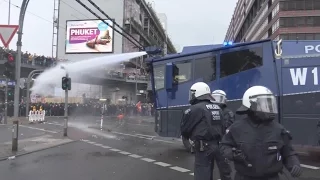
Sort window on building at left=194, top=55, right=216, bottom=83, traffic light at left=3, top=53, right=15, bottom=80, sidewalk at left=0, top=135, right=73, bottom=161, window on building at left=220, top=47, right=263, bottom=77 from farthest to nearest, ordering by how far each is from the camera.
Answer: traffic light at left=3, top=53, right=15, bottom=80
window on building at left=194, top=55, right=216, bottom=83
sidewalk at left=0, top=135, right=73, bottom=161
window on building at left=220, top=47, right=263, bottom=77

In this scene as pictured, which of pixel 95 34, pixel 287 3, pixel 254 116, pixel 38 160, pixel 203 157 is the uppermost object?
pixel 287 3

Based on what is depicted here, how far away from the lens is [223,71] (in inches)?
481

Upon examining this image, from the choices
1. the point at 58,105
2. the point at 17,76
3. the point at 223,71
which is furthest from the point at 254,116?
the point at 58,105

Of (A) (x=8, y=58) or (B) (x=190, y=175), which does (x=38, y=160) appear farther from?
(B) (x=190, y=175)

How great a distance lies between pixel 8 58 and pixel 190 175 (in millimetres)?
7977

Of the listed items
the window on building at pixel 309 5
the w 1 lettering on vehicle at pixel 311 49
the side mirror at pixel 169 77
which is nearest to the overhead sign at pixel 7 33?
the side mirror at pixel 169 77

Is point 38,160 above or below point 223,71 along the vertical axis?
below

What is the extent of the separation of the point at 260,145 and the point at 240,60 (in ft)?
28.4

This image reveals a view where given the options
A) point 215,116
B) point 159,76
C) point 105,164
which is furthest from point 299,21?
point 215,116

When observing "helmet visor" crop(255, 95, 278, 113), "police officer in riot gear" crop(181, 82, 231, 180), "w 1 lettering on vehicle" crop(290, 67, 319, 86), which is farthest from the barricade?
"helmet visor" crop(255, 95, 278, 113)

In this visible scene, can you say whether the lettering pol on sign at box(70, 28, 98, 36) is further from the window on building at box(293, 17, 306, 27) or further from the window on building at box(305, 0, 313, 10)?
the window on building at box(305, 0, 313, 10)

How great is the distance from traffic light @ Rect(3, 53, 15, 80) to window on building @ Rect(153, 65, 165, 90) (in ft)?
16.2

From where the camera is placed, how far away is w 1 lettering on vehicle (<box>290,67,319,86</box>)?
10.6 meters

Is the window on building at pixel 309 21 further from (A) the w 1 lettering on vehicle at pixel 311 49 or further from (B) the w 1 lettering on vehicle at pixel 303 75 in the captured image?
(B) the w 1 lettering on vehicle at pixel 303 75
